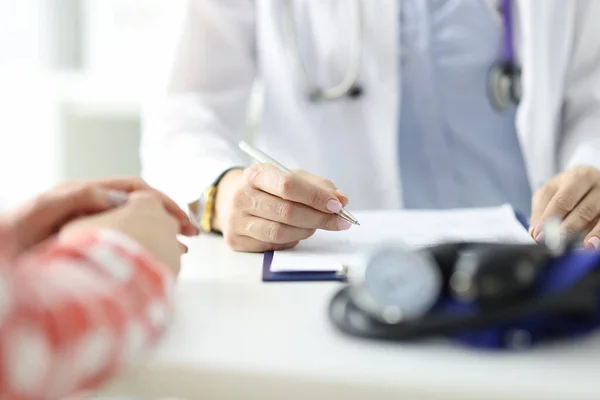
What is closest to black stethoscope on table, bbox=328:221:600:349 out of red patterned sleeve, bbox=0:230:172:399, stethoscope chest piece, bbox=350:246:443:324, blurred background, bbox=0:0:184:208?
stethoscope chest piece, bbox=350:246:443:324

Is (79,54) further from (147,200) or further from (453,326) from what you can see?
(453,326)

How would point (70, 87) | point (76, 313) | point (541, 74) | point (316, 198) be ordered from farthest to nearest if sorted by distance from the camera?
point (70, 87) → point (541, 74) → point (316, 198) → point (76, 313)

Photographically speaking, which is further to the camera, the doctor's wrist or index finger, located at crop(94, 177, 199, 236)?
the doctor's wrist

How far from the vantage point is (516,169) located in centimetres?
116

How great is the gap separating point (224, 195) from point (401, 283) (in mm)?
461

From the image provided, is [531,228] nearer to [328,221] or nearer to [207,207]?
[328,221]

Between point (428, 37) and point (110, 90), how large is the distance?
1264 mm

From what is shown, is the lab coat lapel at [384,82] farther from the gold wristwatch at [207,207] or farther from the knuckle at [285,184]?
the knuckle at [285,184]

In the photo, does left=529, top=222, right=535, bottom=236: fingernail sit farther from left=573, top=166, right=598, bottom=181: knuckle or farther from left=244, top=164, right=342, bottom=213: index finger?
left=244, top=164, right=342, bottom=213: index finger

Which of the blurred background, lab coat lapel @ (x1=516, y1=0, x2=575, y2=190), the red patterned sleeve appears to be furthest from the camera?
the blurred background

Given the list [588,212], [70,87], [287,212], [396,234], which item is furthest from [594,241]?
[70,87]

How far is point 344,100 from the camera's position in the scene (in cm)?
113

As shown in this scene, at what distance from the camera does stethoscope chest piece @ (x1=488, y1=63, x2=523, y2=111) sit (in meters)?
1.10

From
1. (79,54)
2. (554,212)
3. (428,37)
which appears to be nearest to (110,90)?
(79,54)
